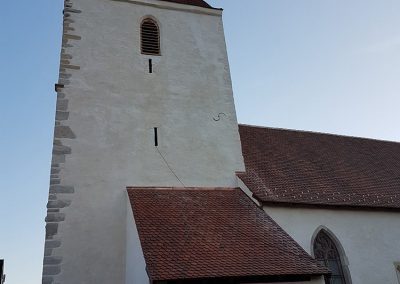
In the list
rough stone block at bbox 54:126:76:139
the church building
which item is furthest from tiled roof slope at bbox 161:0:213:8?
rough stone block at bbox 54:126:76:139

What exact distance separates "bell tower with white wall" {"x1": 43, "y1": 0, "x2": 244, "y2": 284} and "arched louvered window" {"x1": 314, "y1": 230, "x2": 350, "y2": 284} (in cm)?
257

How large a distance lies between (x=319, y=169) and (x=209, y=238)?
5.53 m

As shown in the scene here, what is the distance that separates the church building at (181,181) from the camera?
7.36 m

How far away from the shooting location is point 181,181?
376 inches

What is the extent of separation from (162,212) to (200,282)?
2.14 metres

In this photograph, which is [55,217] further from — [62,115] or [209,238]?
[209,238]

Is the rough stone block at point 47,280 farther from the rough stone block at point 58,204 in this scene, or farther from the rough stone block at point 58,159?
the rough stone block at point 58,159

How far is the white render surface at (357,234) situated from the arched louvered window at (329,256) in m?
0.20

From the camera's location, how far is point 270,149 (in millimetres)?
12172

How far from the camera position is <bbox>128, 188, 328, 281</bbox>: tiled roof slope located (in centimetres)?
656

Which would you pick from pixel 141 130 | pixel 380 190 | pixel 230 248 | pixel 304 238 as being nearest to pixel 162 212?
pixel 230 248

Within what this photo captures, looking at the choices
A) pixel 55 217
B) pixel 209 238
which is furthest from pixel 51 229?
pixel 209 238

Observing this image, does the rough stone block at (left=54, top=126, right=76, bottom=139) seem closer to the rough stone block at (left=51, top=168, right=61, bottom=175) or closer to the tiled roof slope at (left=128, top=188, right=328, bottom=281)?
the rough stone block at (left=51, top=168, right=61, bottom=175)

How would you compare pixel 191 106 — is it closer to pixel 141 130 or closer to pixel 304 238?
pixel 141 130
